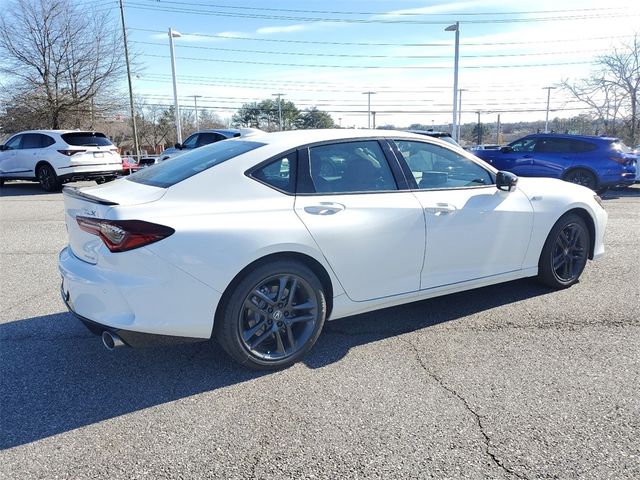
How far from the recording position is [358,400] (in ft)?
9.87

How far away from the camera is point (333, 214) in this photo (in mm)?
3463

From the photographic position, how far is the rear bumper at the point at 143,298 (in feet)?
9.54

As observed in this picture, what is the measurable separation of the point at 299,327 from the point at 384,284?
719mm

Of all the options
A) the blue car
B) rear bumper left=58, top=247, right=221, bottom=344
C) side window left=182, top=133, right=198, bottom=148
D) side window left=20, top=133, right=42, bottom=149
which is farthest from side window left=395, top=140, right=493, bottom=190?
side window left=20, top=133, right=42, bottom=149

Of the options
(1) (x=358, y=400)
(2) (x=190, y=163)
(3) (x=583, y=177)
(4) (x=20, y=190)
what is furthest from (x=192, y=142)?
(1) (x=358, y=400)

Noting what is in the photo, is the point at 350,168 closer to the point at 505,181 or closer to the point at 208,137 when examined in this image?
the point at 505,181

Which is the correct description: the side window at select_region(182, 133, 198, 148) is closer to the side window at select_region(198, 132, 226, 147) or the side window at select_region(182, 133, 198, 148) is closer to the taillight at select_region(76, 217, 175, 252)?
the side window at select_region(198, 132, 226, 147)

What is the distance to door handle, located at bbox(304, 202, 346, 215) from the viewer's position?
3.40m

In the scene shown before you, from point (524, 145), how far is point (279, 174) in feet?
38.3

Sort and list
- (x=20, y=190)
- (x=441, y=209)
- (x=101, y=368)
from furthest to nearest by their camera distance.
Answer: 1. (x=20, y=190)
2. (x=441, y=209)
3. (x=101, y=368)

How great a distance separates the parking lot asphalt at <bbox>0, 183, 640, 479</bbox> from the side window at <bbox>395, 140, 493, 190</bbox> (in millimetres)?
1135

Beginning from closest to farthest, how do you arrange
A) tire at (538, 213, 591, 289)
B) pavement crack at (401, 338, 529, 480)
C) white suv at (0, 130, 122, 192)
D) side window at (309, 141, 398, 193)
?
pavement crack at (401, 338, 529, 480), side window at (309, 141, 398, 193), tire at (538, 213, 591, 289), white suv at (0, 130, 122, 192)

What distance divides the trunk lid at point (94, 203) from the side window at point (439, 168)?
1.93 meters

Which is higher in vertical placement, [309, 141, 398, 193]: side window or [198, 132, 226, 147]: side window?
[198, 132, 226, 147]: side window
